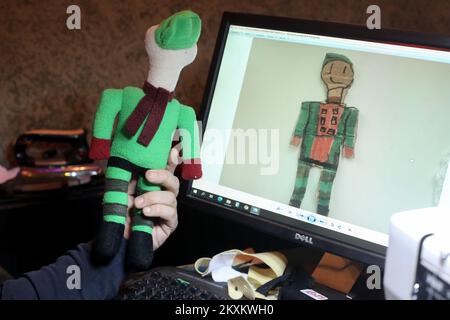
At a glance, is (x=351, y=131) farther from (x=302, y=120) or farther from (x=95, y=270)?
(x=95, y=270)

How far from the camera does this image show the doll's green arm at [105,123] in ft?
2.15

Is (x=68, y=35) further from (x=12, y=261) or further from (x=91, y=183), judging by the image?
(x=12, y=261)

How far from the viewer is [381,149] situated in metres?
0.71

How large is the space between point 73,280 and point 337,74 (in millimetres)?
476

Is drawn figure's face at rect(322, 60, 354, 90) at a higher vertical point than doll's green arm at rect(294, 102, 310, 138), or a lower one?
higher

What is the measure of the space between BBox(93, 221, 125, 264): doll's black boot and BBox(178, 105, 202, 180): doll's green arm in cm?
12

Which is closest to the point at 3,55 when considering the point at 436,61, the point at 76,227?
the point at 76,227

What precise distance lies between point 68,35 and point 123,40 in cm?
11

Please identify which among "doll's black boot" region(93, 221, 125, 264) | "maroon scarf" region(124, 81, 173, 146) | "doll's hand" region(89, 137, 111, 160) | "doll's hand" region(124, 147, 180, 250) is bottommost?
"doll's black boot" region(93, 221, 125, 264)

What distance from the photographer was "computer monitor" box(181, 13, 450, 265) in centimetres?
69

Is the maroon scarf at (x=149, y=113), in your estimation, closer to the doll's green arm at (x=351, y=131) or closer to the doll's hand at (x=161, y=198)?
the doll's hand at (x=161, y=198)

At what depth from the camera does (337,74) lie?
75cm

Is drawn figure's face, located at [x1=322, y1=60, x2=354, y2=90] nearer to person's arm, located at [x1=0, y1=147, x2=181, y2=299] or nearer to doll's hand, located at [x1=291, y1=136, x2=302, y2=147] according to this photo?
doll's hand, located at [x1=291, y1=136, x2=302, y2=147]

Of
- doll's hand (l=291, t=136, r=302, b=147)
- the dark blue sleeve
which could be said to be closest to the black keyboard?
the dark blue sleeve
